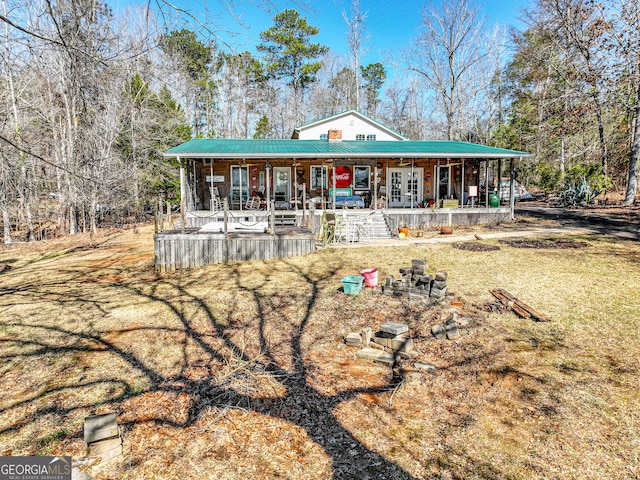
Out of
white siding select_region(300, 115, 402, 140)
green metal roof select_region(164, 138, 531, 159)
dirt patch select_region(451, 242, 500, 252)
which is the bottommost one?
dirt patch select_region(451, 242, 500, 252)

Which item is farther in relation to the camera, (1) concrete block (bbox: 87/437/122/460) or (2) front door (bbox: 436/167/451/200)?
(2) front door (bbox: 436/167/451/200)

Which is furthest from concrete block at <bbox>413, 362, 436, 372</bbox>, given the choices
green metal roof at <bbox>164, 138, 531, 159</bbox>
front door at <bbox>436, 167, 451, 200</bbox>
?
front door at <bbox>436, 167, 451, 200</bbox>

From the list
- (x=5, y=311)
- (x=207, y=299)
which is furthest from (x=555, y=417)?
(x=5, y=311)

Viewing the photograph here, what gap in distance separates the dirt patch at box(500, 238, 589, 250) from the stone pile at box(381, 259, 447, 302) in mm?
5996

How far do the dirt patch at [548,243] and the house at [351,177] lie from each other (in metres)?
4.58

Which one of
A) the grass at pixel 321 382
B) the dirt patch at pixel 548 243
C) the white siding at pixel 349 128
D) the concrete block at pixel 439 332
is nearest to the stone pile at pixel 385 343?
the grass at pixel 321 382

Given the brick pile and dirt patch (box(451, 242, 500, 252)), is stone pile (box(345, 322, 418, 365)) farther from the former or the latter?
dirt patch (box(451, 242, 500, 252))

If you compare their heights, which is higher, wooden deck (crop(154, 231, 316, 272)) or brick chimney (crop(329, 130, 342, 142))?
brick chimney (crop(329, 130, 342, 142))

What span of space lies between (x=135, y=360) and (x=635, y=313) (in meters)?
7.65

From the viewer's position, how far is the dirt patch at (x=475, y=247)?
11.5 m

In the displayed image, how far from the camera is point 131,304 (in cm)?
791

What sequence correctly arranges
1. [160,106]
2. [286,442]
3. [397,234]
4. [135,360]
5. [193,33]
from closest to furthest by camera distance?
[286,442] < [193,33] < [135,360] < [397,234] < [160,106]

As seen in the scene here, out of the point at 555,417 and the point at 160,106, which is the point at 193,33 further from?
the point at 160,106

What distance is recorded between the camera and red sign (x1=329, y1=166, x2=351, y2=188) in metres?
19.2
